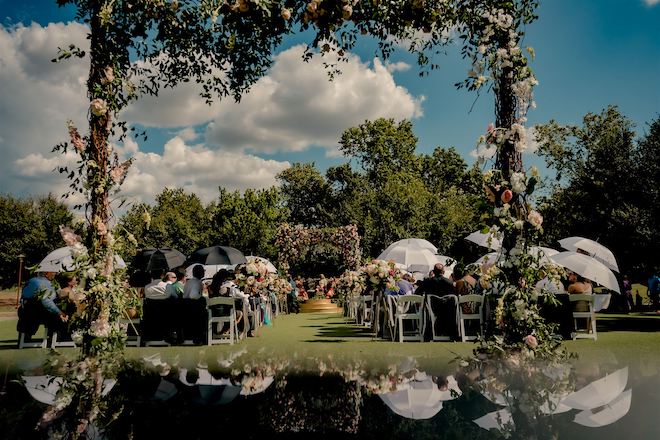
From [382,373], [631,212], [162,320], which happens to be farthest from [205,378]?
[631,212]

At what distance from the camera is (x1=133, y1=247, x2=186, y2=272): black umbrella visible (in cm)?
1914

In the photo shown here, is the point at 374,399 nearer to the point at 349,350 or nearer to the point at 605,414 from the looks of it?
the point at 605,414

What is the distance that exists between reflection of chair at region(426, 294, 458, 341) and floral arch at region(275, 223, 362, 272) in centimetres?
1857

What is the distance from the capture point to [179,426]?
385 cm

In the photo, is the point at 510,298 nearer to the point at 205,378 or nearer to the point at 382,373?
the point at 382,373

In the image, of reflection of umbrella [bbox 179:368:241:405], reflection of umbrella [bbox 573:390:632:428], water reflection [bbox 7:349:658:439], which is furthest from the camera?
reflection of umbrella [bbox 179:368:241:405]

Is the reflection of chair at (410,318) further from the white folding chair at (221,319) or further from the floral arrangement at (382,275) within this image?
the white folding chair at (221,319)

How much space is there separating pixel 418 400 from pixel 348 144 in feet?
142

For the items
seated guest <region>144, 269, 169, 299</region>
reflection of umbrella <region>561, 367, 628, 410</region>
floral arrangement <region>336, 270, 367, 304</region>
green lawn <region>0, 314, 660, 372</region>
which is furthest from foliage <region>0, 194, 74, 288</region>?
reflection of umbrella <region>561, 367, 628, 410</region>

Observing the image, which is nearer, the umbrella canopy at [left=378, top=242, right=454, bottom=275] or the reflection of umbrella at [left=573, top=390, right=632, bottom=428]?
the reflection of umbrella at [left=573, top=390, right=632, bottom=428]

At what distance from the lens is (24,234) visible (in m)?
39.8

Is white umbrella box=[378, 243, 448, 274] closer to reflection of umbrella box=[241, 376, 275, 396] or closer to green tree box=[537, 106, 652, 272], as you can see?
green tree box=[537, 106, 652, 272]

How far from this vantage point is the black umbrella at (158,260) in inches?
754

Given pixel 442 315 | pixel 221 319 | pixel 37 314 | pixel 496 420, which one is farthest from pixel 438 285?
pixel 37 314
